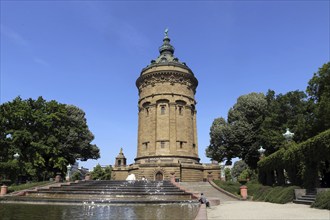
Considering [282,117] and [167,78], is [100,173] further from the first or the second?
[282,117]

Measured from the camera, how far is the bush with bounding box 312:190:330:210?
13.7 m

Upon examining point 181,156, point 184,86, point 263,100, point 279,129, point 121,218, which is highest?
point 184,86

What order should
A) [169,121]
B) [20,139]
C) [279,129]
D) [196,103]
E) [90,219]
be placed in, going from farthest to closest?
[196,103], [169,121], [279,129], [20,139], [90,219]

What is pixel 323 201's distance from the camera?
1410cm

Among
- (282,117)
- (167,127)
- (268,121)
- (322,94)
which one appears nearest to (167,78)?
(167,127)

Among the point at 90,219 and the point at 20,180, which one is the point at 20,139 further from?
the point at 90,219

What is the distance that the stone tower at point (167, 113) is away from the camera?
155ft

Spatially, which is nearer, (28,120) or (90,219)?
(90,219)

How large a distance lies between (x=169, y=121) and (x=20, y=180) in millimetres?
23620

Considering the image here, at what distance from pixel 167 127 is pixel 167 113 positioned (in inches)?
94.3

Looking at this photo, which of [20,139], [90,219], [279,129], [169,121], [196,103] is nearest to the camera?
[90,219]

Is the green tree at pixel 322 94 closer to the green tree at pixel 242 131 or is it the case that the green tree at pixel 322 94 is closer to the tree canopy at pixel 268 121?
the tree canopy at pixel 268 121

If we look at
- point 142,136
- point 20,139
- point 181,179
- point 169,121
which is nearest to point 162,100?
point 169,121

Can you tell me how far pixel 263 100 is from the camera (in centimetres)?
4594
